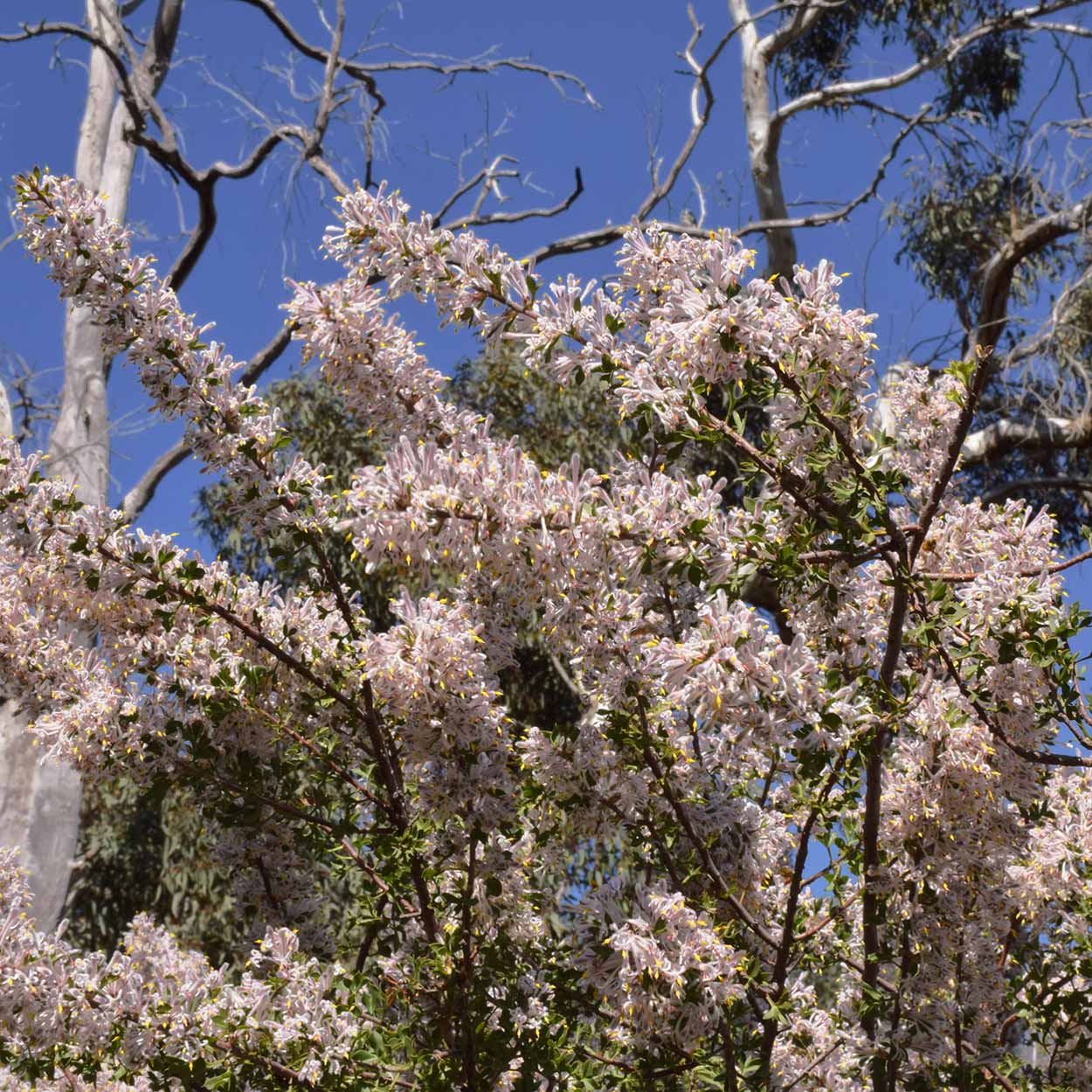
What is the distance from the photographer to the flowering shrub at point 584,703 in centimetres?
179

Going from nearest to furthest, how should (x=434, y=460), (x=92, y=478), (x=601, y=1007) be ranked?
(x=434, y=460) < (x=601, y=1007) < (x=92, y=478)

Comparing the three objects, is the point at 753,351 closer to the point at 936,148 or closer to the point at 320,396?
the point at 320,396

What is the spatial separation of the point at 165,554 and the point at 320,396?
263 inches

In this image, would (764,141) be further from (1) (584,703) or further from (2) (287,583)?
→ (1) (584,703)

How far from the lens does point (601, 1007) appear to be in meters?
2.45

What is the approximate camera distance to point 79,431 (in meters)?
7.00

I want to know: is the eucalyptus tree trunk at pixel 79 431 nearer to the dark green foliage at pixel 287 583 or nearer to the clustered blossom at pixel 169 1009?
the dark green foliage at pixel 287 583

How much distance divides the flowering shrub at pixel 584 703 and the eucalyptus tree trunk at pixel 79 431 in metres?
2.43

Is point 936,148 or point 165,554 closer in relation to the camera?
point 165,554

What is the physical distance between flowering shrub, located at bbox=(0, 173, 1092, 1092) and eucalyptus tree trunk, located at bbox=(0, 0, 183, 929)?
95.9 inches

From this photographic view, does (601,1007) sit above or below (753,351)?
below

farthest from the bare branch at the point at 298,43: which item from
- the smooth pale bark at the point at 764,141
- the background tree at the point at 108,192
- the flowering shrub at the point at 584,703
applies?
the flowering shrub at the point at 584,703

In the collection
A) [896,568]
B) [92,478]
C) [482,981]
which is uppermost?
[92,478]

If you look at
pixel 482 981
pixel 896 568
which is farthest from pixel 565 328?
pixel 482 981
